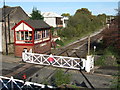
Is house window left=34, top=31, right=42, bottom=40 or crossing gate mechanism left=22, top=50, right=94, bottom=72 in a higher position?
house window left=34, top=31, right=42, bottom=40

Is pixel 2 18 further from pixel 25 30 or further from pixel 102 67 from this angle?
pixel 102 67

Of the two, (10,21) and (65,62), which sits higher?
(10,21)

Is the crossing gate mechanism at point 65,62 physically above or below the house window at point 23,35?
below

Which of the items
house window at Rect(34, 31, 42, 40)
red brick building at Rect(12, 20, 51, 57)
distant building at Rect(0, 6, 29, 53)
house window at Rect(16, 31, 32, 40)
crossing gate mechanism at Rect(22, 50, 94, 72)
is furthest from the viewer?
distant building at Rect(0, 6, 29, 53)

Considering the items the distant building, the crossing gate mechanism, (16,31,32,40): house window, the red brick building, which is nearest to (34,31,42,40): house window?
the red brick building

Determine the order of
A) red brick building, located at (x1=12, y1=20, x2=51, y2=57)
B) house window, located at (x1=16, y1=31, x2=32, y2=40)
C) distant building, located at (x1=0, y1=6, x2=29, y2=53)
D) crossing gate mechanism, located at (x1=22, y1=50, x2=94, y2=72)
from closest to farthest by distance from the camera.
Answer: crossing gate mechanism, located at (x1=22, y1=50, x2=94, y2=72)
red brick building, located at (x1=12, y1=20, x2=51, y2=57)
house window, located at (x1=16, y1=31, x2=32, y2=40)
distant building, located at (x1=0, y1=6, x2=29, y2=53)

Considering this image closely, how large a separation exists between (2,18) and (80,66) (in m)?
14.4

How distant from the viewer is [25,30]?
18859 mm

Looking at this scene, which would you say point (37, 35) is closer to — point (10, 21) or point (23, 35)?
point (23, 35)

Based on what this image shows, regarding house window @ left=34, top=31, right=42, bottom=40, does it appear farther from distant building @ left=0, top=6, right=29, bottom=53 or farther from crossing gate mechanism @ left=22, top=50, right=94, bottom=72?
distant building @ left=0, top=6, right=29, bottom=53

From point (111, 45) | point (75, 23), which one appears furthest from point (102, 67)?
point (75, 23)

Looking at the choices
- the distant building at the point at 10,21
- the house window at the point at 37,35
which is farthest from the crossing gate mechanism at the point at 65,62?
the distant building at the point at 10,21

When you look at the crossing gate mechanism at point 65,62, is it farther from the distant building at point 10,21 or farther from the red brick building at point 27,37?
the distant building at point 10,21

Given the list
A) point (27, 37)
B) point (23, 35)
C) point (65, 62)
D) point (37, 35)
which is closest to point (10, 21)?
point (23, 35)
